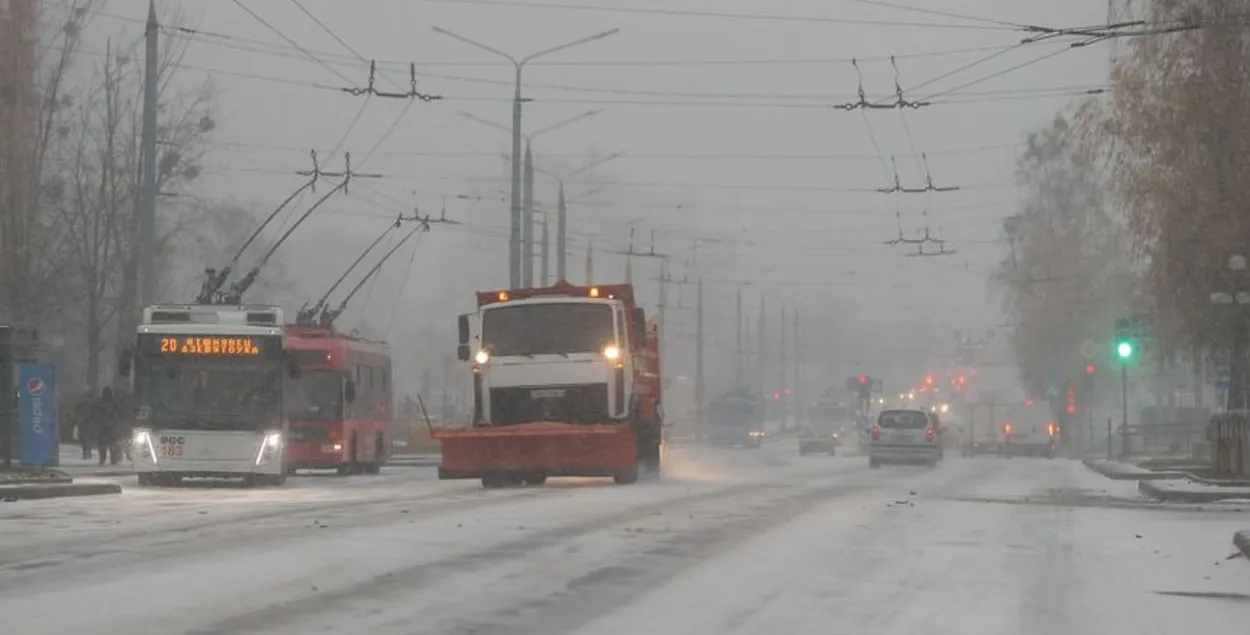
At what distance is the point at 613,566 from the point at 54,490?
46.1 feet

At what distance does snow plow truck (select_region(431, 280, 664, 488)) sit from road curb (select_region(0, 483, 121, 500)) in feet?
16.6

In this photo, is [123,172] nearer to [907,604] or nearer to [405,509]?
[405,509]

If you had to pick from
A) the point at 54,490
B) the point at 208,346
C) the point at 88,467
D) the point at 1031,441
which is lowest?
the point at 54,490

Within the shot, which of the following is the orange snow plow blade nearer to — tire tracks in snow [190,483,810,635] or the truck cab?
the truck cab

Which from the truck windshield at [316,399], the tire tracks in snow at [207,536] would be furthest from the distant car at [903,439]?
the tire tracks in snow at [207,536]

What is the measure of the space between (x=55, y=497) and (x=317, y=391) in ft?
43.0

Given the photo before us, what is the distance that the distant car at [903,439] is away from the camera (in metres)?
51.1

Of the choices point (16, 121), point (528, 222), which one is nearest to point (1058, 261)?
point (528, 222)

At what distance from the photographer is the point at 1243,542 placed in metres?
18.2

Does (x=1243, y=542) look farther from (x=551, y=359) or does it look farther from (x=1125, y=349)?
(x=1125, y=349)

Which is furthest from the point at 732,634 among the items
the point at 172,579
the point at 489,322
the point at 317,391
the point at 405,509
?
the point at 317,391

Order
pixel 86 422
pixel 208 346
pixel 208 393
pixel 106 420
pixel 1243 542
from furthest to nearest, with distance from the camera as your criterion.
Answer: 1. pixel 86 422
2. pixel 106 420
3. pixel 208 346
4. pixel 208 393
5. pixel 1243 542

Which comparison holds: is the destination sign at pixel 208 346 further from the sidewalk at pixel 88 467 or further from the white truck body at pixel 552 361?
the sidewalk at pixel 88 467

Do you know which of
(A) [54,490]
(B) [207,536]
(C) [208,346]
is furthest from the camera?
(C) [208,346]
